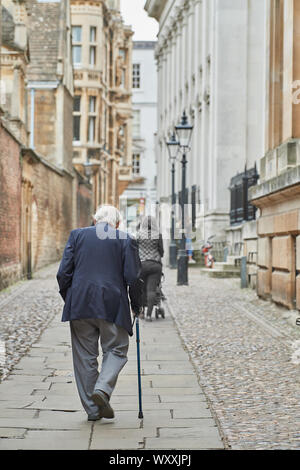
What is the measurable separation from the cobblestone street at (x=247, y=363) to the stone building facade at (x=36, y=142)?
544 centimetres

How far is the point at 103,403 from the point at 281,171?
28.9 ft

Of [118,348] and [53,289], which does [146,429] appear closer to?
[118,348]

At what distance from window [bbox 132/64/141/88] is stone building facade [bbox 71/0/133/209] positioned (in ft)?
81.4

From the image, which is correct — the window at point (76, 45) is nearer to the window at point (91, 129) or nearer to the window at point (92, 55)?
the window at point (92, 55)

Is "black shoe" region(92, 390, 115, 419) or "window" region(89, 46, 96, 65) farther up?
"window" region(89, 46, 96, 65)

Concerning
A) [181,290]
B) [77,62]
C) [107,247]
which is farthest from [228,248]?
[77,62]

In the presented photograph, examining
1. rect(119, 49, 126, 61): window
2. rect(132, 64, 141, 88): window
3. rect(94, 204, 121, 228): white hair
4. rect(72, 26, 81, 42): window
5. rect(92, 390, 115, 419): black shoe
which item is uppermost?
rect(132, 64, 141, 88): window

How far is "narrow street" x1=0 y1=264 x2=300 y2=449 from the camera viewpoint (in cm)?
549

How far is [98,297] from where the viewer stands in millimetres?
6012

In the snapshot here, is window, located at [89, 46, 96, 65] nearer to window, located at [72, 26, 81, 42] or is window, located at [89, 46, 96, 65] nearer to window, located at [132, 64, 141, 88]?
window, located at [72, 26, 81, 42]

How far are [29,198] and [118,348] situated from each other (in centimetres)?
1797

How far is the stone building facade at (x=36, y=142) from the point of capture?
1994cm

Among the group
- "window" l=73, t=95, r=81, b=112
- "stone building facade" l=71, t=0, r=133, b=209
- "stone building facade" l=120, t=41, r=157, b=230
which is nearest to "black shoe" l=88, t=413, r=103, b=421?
"stone building facade" l=71, t=0, r=133, b=209

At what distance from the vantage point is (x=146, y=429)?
5738mm
